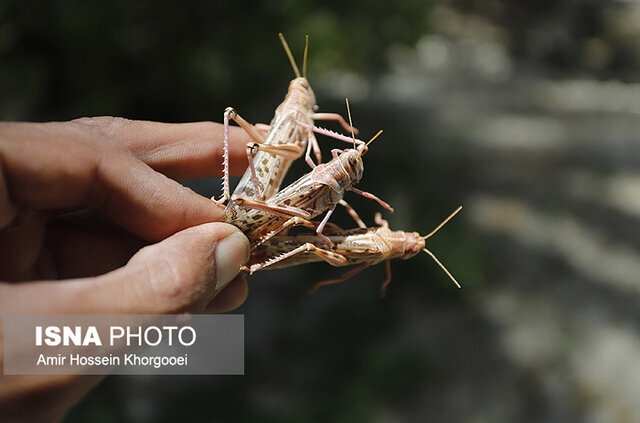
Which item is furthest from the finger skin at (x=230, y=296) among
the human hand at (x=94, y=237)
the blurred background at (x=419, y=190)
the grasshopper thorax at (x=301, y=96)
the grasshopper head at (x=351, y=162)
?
the blurred background at (x=419, y=190)

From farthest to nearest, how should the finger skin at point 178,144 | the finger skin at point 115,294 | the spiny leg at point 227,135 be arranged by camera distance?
the finger skin at point 178,144
the spiny leg at point 227,135
the finger skin at point 115,294

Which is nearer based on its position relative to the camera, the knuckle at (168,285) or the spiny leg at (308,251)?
the knuckle at (168,285)

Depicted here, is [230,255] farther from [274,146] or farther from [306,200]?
[274,146]

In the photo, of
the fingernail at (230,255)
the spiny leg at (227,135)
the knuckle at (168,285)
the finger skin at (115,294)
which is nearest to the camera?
the finger skin at (115,294)

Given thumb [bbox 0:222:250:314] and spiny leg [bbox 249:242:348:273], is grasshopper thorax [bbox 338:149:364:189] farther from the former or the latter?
thumb [bbox 0:222:250:314]

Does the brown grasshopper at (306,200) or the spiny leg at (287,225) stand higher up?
the brown grasshopper at (306,200)

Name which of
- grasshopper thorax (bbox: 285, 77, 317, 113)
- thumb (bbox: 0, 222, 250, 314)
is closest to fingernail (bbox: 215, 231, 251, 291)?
thumb (bbox: 0, 222, 250, 314)

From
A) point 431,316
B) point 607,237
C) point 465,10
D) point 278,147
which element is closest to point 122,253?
point 278,147

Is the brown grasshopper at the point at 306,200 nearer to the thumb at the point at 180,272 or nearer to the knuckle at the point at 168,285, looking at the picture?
the thumb at the point at 180,272
